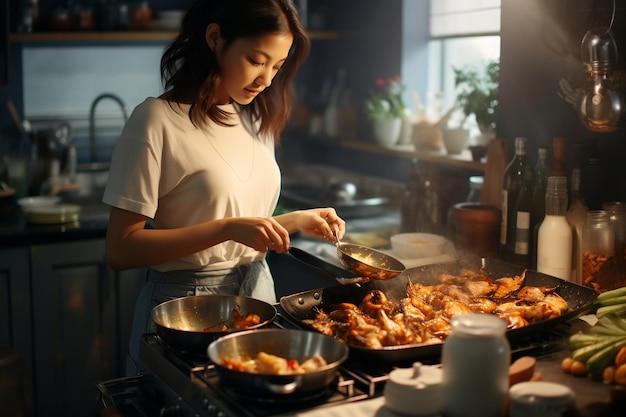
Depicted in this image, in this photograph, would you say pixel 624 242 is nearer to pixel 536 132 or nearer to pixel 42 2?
pixel 536 132

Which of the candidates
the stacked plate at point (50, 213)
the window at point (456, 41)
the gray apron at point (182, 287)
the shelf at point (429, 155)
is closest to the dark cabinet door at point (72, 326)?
the stacked plate at point (50, 213)

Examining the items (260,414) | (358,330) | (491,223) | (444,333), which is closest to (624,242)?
(491,223)

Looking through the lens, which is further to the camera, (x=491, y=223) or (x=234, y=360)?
(x=491, y=223)

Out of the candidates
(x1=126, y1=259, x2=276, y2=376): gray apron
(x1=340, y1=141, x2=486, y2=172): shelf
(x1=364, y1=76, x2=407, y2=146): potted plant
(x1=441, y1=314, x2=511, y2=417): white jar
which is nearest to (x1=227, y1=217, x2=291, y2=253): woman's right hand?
(x1=126, y1=259, x2=276, y2=376): gray apron

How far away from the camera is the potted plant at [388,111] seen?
408 centimetres

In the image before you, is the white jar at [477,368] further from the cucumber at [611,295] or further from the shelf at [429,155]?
the shelf at [429,155]

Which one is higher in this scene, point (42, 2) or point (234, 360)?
point (42, 2)

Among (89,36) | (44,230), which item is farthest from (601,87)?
(89,36)

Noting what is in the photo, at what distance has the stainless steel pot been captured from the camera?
151 centimetres

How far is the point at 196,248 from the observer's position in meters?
2.11

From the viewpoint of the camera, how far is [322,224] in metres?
2.25

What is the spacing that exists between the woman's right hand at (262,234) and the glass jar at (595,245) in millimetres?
924

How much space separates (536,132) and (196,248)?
1.31 m

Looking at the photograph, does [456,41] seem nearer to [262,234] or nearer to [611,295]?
[611,295]
